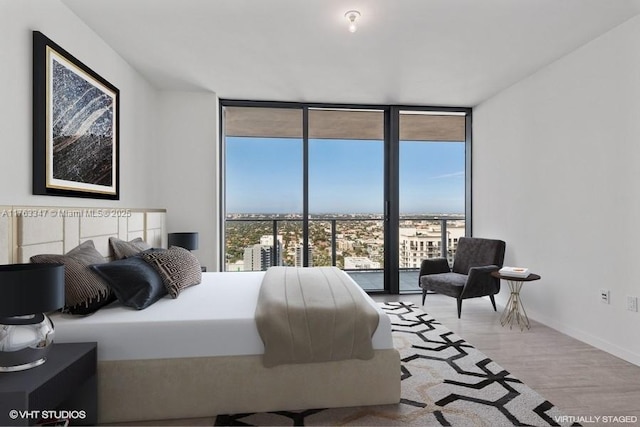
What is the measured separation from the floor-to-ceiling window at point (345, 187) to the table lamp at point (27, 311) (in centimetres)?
322

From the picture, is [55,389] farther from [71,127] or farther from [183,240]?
[183,240]

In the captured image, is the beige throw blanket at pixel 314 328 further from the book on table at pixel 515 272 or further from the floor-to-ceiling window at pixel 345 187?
the floor-to-ceiling window at pixel 345 187

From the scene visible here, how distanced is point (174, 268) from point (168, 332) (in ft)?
2.32

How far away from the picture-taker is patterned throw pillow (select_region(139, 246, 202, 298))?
96.5 inches

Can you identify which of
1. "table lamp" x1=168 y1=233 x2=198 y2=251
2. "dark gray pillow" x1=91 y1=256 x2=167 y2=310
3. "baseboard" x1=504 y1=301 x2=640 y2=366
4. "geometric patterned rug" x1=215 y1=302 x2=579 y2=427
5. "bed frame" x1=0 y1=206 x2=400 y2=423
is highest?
"table lamp" x1=168 y1=233 x2=198 y2=251

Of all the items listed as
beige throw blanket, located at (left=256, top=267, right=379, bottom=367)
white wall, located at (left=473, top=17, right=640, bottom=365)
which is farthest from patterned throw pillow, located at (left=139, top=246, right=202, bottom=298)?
white wall, located at (left=473, top=17, right=640, bottom=365)

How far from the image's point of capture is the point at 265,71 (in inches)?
146

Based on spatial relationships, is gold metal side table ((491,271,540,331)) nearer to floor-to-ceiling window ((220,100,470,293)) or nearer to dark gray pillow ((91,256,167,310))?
floor-to-ceiling window ((220,100,470,293))

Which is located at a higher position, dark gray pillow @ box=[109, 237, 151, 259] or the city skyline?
the city skyline

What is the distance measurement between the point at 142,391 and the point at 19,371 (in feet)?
1.99

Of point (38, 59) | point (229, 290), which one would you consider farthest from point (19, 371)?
point (38, 59)

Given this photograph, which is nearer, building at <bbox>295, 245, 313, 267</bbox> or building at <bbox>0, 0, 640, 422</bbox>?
building at <bbox>0, 0, 640, 422</bbox>

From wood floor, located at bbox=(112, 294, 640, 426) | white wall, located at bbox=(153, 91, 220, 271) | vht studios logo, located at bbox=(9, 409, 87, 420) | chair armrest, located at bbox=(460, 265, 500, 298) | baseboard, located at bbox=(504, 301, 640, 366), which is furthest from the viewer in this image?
white wall, located at bbox=(153, 91, 220, 271)

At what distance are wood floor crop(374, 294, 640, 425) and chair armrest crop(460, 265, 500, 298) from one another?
0.91ft
